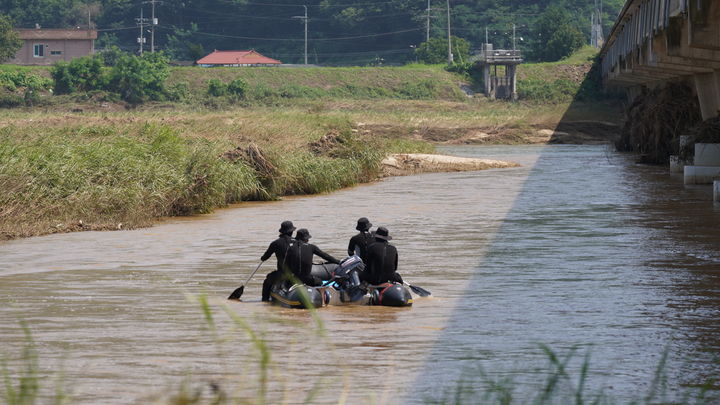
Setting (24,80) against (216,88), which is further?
(216,88)

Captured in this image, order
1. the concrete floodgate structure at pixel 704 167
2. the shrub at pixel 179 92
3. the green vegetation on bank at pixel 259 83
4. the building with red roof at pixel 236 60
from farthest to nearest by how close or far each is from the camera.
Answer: the building with red roof at pixel 236 60 → the shrub at pixel 179 92 → the green vegetation on bank at pixel 259 83 → the concrete floodgate structure at pixel 704 167

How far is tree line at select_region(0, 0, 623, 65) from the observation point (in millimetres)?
157125

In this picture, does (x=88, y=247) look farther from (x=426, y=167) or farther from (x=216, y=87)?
(x=216, y=87)

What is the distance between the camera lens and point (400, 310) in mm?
15789

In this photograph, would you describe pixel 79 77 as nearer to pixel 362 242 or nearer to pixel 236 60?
pixel 236 60

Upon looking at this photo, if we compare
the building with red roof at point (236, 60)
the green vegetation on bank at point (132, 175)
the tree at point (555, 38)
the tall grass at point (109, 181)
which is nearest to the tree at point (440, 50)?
the tree at point (555, 38)

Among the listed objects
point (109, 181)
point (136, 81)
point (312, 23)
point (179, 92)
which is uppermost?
point (312, 23)

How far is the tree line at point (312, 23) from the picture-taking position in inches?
6186

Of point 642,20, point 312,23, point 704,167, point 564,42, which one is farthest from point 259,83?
point 704,167

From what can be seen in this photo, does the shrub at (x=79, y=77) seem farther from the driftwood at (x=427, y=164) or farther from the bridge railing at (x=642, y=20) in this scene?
the driftwood at (x=427, y=164)

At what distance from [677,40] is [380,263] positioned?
1267 centimetres

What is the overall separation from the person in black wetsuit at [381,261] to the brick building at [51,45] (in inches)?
5374

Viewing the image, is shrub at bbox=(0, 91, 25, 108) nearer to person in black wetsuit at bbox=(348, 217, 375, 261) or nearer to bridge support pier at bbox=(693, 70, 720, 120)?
bridge support pier at bbox=(693, 70, 720, 120)

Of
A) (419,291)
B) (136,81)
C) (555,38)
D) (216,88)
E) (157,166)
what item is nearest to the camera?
(419,291)
